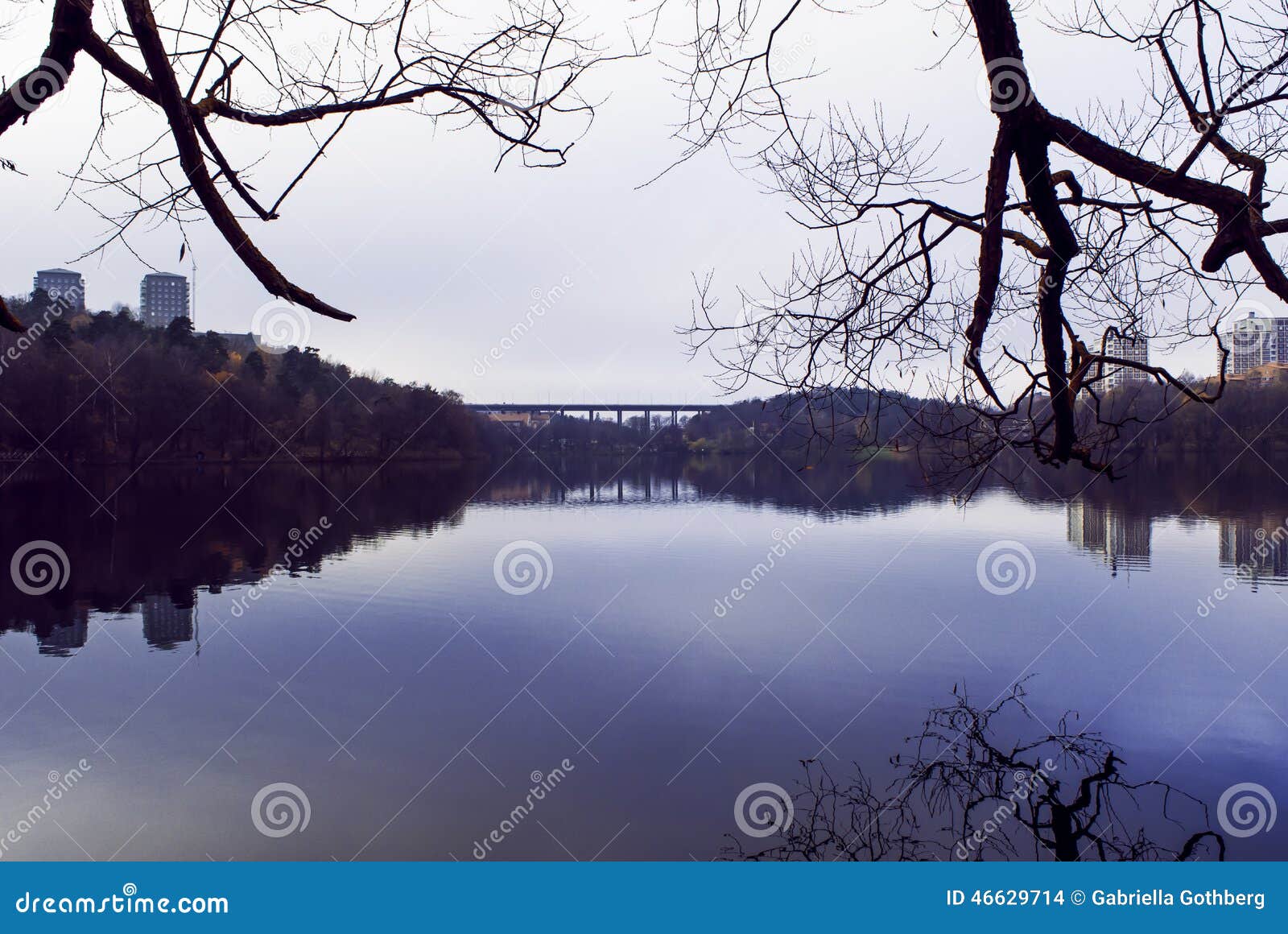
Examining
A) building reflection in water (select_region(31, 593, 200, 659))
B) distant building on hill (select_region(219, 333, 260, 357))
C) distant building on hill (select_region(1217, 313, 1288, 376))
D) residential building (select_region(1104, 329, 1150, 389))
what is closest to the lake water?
building reflection in water (select_region(31, 593, 200, 659))

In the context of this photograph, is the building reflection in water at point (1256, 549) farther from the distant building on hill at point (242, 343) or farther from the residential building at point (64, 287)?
the distant building on hill at point (242, 343)

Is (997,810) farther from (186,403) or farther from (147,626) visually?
A: (186,403)

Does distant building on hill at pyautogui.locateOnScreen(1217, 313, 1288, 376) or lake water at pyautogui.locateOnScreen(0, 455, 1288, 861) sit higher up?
distant building on hill at pyautogui.locateOnScreen(1217, 313, 1288, 376)

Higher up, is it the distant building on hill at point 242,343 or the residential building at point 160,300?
the residential building at point 160,300

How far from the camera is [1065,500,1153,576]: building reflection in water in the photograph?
18234 mm

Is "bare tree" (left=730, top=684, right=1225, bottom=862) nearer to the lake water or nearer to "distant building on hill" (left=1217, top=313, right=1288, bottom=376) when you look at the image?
the lake water

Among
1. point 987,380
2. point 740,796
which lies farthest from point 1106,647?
point 987,380

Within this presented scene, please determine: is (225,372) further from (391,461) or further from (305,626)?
(305,626)

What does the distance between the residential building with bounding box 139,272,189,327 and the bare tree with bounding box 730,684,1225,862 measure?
72.1 metres

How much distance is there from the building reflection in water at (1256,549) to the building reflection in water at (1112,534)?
1500 millimetres

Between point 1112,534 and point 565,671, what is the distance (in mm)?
16895

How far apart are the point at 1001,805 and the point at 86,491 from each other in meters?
37.3

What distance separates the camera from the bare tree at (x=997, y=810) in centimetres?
603

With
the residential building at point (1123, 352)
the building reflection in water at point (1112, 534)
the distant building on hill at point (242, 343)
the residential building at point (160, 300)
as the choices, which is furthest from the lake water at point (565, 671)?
the residential building at point (160, 300)
